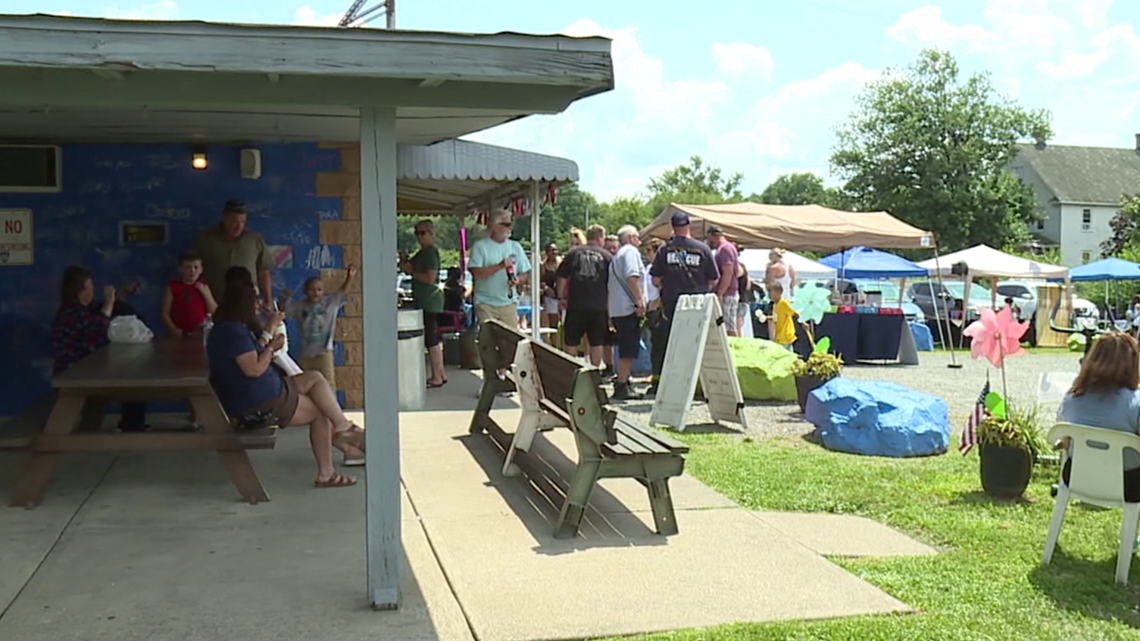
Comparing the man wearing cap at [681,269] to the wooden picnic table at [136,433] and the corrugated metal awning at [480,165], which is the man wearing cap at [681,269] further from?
the wooden picnic table at [136,433]

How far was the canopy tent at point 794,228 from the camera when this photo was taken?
16.8 meters

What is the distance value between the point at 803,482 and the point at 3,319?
6276 mm

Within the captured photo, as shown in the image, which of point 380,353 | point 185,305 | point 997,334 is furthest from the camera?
point 185,305

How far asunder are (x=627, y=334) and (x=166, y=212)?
458 cm

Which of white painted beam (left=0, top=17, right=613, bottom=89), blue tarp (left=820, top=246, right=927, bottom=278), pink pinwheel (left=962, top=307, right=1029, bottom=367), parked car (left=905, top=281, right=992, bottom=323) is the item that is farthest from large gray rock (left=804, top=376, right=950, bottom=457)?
parked car (left=905, top=281, right=992, bottom=323)

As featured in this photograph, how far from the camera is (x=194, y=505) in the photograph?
617 cm

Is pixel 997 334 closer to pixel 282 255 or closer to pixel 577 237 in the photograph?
pixel 282 255

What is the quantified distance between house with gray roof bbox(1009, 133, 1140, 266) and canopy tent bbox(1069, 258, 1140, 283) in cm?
3664

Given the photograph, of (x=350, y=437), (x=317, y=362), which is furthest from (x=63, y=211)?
(x=350, y=437)

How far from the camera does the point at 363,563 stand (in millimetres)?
5035

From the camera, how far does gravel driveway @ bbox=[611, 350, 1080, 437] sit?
382 inches

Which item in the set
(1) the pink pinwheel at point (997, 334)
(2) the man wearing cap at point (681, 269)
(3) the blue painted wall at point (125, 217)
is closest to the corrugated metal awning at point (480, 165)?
(3) the blue painted wall at point (125, 217)

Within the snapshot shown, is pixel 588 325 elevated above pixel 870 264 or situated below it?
below

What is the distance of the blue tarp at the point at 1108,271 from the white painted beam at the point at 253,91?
27068 mm
